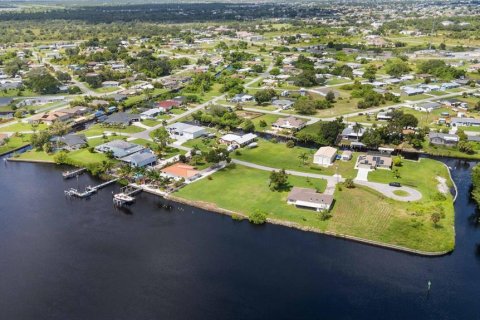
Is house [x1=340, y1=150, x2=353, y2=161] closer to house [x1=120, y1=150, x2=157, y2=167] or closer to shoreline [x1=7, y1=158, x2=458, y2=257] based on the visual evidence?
shoreline [x1=7, y1=158, x2=458, y2=257]

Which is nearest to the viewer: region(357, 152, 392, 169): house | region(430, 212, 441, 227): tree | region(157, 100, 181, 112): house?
region(430, 212, 441, 227): tree

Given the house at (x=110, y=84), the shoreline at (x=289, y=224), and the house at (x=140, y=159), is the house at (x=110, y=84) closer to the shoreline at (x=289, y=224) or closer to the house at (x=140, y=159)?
the house at (x=140, y=159)

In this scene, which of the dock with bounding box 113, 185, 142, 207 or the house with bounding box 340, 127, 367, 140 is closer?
the dock with bounding box 113, 185, 142, 207

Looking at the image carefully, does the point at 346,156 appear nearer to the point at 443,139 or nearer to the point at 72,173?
the point at 443,139

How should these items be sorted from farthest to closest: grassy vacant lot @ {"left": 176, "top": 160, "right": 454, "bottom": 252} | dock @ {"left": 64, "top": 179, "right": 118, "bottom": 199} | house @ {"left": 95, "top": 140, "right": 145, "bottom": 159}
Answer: house @ {"left": 95, "top": 140, "right": 145, "bottom": 159}, dock @ {"left": 64, "top": 179, "right": 118, "bottom": 199}, grassy vacant lot @ {"left": 176, "top": 160, "right": 454, "bottom": 252}

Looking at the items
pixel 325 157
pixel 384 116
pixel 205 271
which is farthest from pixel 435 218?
pixel 384 116

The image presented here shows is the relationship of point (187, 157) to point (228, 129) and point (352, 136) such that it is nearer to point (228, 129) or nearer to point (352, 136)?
point (228, 129)

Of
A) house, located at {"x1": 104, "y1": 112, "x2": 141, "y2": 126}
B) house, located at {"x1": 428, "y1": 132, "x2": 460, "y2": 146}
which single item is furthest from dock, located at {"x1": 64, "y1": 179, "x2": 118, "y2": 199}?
house, located at {"x1": 428, "y1": 132, "x2": 460, "y2": 146}

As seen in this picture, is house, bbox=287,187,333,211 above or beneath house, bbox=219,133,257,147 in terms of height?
above
